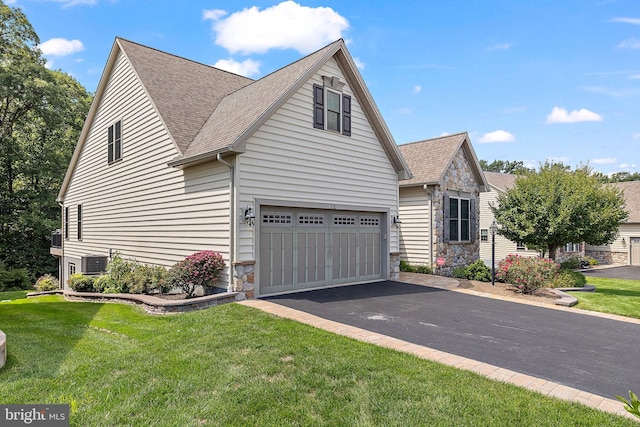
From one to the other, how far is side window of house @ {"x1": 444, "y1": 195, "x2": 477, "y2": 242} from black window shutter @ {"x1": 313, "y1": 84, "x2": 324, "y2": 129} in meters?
7.35

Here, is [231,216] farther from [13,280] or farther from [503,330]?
[13,280]

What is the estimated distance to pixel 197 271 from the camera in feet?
28.9

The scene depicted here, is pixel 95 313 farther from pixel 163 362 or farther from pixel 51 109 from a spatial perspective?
pixel 51 109

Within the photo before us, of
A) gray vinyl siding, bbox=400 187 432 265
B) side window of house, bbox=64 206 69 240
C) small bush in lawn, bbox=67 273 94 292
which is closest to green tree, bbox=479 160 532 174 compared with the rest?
gray vinyl siding, bbox=400 187 432 265

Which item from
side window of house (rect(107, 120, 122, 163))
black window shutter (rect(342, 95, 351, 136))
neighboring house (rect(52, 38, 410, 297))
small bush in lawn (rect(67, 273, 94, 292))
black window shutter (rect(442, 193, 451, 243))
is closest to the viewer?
neighboring house (rect(52, 38, 410, 297))

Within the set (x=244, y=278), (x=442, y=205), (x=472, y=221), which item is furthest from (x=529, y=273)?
(x=244, y=278)

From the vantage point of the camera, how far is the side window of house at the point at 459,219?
51.6ft

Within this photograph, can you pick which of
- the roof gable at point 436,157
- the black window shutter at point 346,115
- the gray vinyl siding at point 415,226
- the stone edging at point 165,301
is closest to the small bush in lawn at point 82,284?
the stone edging at point 165,301

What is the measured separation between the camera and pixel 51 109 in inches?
942

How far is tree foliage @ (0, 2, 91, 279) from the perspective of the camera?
73.7 ft

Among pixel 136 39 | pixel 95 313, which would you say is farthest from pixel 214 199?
pixel 136 39

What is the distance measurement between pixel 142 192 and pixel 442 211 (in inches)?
446

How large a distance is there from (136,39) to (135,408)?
1455 centimetres

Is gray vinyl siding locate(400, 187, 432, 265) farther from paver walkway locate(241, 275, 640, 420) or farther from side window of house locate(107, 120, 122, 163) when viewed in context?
side window of house locate(107, 120, 122, 163)
